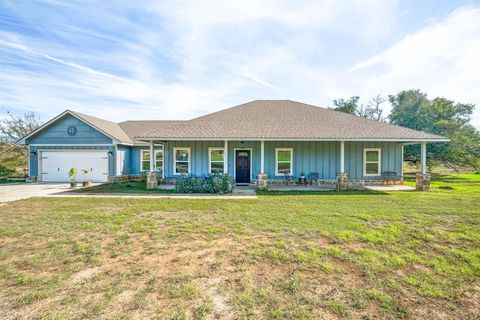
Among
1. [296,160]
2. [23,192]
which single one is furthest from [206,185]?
[23,192]

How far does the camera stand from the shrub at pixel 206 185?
11070 mm

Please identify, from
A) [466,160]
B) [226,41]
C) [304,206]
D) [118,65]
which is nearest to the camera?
[304,206]

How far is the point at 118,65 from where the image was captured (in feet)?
44.8

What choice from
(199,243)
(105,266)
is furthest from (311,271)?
(105,266)

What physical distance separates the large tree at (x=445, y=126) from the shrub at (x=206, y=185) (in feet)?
57.6

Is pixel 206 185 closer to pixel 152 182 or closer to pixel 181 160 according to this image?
pixel 152 182

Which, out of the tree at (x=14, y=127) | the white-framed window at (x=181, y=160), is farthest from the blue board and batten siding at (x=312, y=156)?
the tree at (x=14, y=127)

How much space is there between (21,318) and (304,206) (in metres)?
7.09

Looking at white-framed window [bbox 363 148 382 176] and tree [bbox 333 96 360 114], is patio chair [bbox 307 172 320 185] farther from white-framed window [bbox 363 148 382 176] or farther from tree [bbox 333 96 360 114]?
tree [bbox 333 96 360 114]

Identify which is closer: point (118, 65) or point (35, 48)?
point (35, 48)

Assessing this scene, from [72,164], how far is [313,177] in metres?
15.7

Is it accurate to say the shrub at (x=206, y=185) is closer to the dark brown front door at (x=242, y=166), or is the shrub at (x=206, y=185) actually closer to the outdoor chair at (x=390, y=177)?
the dark brown front door at (x=242, y=166)

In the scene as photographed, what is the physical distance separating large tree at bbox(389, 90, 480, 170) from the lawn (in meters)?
16.3

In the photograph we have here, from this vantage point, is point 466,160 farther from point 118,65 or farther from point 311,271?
point 118,65
